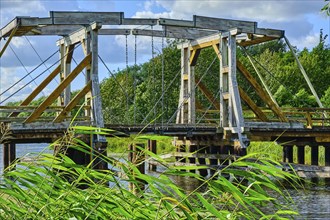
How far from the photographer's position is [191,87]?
88.7 feet

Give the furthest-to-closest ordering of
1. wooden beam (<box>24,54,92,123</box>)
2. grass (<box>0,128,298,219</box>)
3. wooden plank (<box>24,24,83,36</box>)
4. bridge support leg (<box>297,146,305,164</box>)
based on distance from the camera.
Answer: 1. bridge support leg (<box>297,146,305,164</box>)
2. wooden plank (<box>24,24,83,36</box>)
3. wooden beam (<box>24,54,92,123</box>)
4. grass (<box>0,128,298,219</box>)

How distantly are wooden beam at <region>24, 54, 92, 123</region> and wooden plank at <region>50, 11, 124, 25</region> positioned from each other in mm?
1075

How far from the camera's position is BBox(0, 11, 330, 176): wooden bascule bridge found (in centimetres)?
2173

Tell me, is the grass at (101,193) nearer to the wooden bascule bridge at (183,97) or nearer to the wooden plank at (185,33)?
the wooden bascule bridge at (183,97)

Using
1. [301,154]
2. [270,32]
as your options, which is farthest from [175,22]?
[301,154]

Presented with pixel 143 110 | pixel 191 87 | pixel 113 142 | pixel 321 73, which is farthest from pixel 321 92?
pixel 191 87

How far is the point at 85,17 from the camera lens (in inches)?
888

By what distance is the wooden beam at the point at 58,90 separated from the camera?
69.7 ft

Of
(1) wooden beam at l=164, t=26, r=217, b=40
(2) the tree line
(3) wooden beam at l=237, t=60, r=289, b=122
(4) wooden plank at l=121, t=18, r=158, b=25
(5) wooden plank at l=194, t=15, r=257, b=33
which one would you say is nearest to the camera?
(4) wooden plank at l=121, t=18, r=158, b=25

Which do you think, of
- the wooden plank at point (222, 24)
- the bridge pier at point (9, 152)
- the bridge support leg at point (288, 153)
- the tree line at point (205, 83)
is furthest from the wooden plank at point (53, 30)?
the tree line at point (205, 83)

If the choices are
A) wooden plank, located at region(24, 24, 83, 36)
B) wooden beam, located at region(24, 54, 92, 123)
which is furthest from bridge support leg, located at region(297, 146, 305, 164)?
wooden beam, located at region(24, 54, 92, 123)

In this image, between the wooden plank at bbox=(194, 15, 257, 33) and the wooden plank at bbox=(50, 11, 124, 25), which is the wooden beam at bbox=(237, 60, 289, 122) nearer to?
the wooden plank at bbox=(194, 15, 257, 33)

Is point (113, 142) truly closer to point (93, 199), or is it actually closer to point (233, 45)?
point (233, 45)

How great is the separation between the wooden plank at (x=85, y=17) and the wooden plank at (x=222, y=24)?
269 cm
